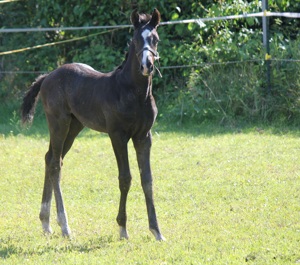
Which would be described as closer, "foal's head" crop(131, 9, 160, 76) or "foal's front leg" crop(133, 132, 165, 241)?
"foal's head" crop(131, 9, 160, 76)

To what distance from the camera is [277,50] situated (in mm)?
13562

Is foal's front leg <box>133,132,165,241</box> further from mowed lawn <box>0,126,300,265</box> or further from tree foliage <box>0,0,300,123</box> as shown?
tree foliage <box>0,0,300,123</box>

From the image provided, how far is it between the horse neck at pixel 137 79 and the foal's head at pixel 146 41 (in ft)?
0.51

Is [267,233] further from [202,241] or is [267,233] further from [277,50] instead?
[277,50]

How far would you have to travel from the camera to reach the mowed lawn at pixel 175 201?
6.60 m

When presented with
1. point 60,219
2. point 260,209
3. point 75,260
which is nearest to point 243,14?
point 260,209

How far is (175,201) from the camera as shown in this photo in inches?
346

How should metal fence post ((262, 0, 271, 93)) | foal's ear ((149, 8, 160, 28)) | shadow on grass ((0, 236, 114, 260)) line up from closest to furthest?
shadow on grass ((0, 236, 114, 260)) < foal's ear ((149, 8, 160, 28)) < metal fence post ((262, 0, 271, 93))

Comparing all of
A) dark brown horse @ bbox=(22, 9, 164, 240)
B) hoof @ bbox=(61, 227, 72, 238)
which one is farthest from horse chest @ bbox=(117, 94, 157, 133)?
hoof @ bbox=(61, 227, 72, 238)

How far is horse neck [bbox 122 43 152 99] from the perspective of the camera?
23.3 ft

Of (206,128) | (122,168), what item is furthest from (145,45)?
(206,128)

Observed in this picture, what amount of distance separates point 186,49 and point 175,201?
6.22 metres

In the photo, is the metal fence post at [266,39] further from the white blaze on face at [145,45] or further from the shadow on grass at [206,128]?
the white blaze on face at [145,45]

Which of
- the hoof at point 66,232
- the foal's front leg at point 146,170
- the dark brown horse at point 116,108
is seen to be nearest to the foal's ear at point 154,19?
the dark brown horse at point 116,108
